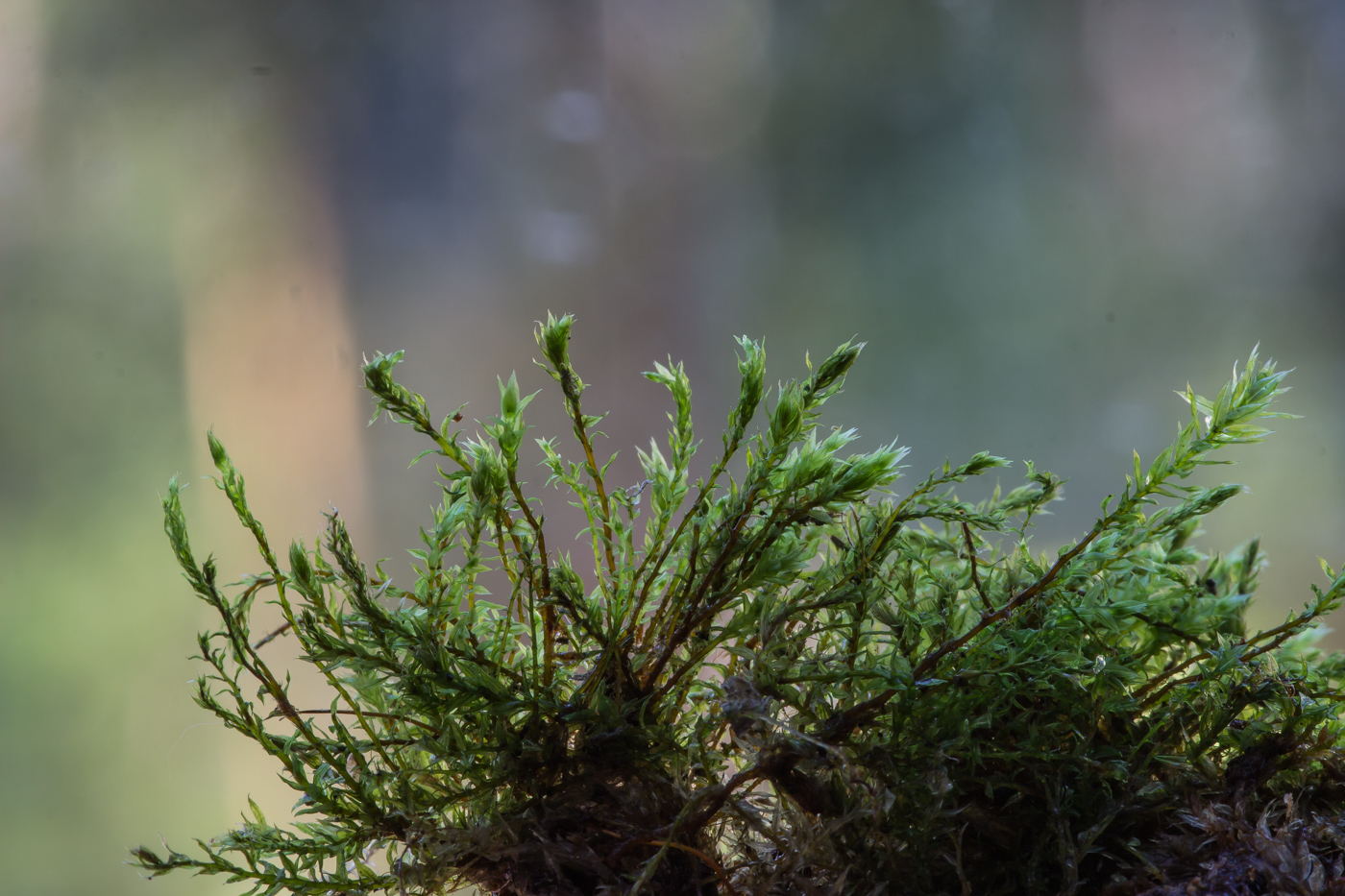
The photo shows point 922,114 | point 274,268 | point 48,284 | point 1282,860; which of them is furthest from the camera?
point 922,114

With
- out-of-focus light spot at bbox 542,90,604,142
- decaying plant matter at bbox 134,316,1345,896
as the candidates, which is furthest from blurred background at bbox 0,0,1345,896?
decaying plant matter at bbox 134,316,1345,896

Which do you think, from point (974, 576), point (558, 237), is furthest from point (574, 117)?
point (974, 576)

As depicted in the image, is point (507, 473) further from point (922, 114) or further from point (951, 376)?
point (922, 114)

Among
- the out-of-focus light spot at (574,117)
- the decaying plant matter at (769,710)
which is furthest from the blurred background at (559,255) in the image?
the decaying plant matter at (769,710)

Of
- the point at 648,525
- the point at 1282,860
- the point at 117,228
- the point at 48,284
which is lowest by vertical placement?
the point at 1282,860

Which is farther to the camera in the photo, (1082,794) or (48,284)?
(48,284)

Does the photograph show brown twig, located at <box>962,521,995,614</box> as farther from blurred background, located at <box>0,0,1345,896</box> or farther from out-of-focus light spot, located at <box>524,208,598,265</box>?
out-of-focus light spot, located at <box>524,208,598,265</box>

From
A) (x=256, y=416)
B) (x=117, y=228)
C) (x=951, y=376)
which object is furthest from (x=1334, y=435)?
(x=117, y=228)
